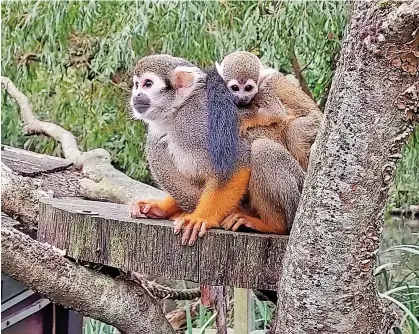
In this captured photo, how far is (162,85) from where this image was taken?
1.17 meters

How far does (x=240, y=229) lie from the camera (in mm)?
1104

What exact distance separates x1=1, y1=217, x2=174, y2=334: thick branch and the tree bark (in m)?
0.36

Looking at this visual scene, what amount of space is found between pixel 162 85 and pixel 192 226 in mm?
274

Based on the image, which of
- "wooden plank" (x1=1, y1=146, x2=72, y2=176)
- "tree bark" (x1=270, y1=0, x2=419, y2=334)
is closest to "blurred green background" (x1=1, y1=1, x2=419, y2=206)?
"wooden plank" (x1=1, y1=146, x2=72, y2=176)

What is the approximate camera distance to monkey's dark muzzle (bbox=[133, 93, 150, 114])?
116 centimetres

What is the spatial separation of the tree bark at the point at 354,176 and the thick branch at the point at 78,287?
36 cm

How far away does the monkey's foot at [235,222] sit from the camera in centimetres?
110

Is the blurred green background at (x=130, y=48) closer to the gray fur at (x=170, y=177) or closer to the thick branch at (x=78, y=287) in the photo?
the gray fur at (x=170, y=177)

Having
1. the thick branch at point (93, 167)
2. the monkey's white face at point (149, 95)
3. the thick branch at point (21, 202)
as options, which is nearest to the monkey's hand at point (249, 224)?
the monkey's white face at point (149, 95)

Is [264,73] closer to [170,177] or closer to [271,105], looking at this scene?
[271,105]

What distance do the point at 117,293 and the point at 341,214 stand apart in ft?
1.66

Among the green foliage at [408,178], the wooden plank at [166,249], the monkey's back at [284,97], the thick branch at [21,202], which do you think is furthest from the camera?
the green foliage at [408,178]

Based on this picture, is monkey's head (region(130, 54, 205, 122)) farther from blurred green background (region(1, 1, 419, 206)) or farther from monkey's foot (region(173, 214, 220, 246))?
blurred green background (region(1, 1, 419, 206))

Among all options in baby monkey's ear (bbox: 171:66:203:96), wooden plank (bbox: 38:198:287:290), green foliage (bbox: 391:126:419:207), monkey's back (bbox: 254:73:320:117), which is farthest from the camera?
green foliage (bbox: 391:126:419:207)
